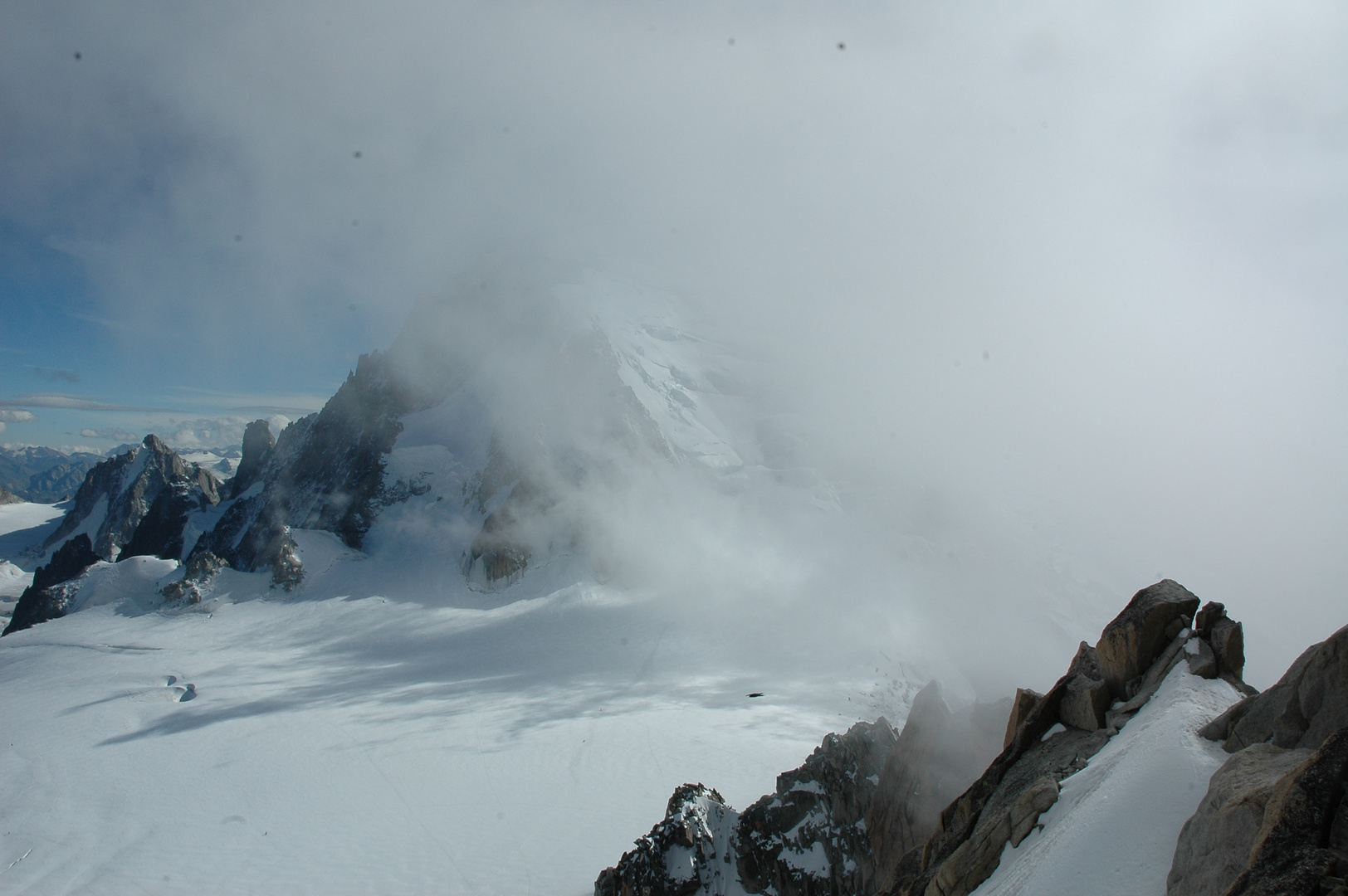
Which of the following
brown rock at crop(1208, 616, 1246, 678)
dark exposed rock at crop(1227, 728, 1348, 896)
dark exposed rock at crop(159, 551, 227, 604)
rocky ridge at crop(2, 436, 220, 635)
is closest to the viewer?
dark exposed rock at crop(1227, 728, 1348, 896)

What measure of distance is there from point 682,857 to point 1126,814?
12.6m

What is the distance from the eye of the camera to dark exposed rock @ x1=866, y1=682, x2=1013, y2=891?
1505 cm

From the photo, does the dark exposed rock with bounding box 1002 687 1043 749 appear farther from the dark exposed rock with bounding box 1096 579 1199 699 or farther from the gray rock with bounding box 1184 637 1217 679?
the gray rock with bounding box 1184 637 1217 679

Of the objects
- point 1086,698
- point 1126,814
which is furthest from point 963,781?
point 1126,814

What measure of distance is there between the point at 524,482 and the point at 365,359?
1245 inches

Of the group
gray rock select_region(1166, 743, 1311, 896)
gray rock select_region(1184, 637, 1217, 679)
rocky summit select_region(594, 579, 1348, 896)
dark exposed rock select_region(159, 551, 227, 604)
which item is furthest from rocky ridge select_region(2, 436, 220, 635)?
gray rock select_region(1184, 637, 1217, 679)

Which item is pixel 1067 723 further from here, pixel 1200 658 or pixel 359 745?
pixel 359 745

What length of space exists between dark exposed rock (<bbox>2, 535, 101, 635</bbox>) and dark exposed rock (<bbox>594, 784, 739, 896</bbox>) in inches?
2195

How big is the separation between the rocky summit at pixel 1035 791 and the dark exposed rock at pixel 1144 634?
24 mm

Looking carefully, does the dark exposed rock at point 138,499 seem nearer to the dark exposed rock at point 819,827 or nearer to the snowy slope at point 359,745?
the snowy slope at point 359,745

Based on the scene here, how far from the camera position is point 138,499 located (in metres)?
93.8

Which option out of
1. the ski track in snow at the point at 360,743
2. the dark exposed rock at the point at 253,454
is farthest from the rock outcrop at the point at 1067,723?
the dark exposed rock at the point at 253,454

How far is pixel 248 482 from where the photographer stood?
7794 centimetres

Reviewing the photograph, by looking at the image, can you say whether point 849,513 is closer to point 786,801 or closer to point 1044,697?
point 786,801
